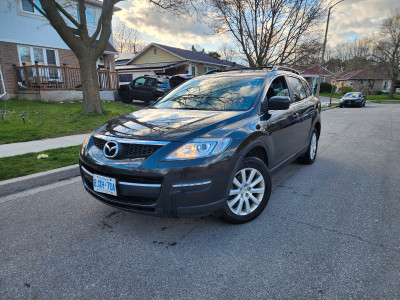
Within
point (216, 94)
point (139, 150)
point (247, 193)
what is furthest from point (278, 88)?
point (139, 150)

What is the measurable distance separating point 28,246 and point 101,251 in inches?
29.9

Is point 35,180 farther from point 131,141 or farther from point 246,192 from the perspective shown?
point 246,192

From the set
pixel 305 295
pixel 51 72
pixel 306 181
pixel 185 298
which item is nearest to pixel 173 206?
pixel 185 298

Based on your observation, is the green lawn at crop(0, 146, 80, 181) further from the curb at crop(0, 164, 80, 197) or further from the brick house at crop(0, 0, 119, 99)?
the brick house at crop(0, 0, 119, 99)

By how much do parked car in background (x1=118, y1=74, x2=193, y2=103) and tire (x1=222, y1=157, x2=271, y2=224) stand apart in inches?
407

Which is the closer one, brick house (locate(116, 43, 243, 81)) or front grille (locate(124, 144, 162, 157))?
front grille (locate(124, 144, 162, 157))

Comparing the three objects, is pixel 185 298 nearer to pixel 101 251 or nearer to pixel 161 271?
pixel 161 271

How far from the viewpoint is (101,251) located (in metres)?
2.50

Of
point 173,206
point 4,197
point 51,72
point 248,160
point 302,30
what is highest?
point 302,30

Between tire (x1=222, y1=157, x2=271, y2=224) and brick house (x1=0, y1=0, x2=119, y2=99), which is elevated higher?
brick house (x1=0, y1=0, x2=119, y2=99)

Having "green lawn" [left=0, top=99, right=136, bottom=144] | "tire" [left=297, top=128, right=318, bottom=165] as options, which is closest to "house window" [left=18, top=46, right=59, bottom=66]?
"green lawn" [left=0, top=99, right=136, bottom=144]

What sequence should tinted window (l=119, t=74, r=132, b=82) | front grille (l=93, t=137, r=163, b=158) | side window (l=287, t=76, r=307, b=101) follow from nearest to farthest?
front grille (l=93, t=137, r=163, b=158), side window (l=287, t=76, r=307, b=101), tinted window (l=119, t=74, r=132, b=82)

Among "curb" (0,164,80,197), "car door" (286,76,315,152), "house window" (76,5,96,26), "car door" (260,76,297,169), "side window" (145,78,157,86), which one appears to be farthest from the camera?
"house window" (76,5,96,26)

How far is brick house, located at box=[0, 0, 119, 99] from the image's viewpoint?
14141mm
